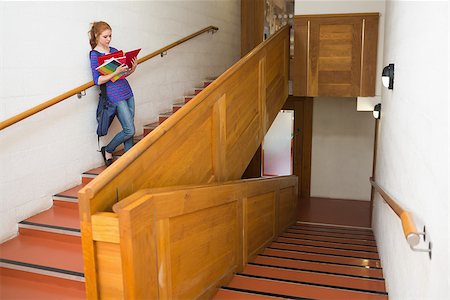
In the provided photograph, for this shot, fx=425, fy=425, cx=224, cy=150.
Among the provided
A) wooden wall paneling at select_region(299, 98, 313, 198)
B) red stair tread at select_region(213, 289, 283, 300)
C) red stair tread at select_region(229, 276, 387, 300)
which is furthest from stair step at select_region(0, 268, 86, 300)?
wooden wall paneling at select_region(299, 98, 313, 198)

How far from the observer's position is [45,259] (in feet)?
9.75

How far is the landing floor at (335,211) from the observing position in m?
7.33

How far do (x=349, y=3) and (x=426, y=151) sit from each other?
436 cm

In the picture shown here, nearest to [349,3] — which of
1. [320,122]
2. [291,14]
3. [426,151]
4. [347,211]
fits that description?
[291,14]

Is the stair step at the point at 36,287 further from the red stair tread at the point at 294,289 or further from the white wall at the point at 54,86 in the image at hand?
the red stair tread at the point at 294,289

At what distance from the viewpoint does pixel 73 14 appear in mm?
3822

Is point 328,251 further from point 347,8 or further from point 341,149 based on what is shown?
point 341,149

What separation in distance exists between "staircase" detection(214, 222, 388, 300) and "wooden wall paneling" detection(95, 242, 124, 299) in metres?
1.09

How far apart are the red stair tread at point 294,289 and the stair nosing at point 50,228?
126cm

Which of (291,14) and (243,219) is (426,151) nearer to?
(243,219)

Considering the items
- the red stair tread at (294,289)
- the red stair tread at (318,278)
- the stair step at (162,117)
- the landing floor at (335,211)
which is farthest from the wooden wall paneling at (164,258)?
the landing floor at (335,211)

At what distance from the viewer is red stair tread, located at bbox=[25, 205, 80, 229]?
331cm

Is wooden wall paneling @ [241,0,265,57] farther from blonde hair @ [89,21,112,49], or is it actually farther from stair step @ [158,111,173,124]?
blonde hair @ [89,21,112,49]

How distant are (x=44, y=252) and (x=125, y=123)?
4.75ft
